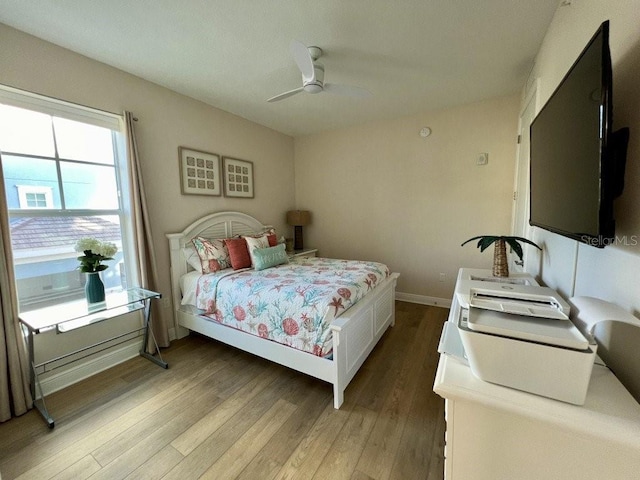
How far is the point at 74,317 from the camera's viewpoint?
5.82ft

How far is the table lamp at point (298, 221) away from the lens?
4242 millimetres

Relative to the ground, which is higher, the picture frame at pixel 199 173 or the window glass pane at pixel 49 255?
the picture frame at pixel 199 173

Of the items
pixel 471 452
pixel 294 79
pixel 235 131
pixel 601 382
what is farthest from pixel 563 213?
pixel 235 131

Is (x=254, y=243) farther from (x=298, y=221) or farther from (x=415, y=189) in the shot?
(x=415, y=189)

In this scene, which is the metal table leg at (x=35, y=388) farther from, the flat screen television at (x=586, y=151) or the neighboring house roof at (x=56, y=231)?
the flat screen television at (x=586, y=151)

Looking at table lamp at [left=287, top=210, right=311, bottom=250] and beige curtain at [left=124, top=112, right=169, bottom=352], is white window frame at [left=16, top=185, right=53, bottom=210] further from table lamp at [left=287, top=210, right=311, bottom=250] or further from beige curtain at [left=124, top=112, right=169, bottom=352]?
table lamp at [left=287, top=210, right=311, bottom=250]

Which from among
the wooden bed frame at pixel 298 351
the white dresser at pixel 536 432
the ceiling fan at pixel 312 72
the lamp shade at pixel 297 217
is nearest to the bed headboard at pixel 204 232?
the wooden bed frame at pixel 298 351

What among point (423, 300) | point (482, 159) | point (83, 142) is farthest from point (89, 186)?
point (482, 159)

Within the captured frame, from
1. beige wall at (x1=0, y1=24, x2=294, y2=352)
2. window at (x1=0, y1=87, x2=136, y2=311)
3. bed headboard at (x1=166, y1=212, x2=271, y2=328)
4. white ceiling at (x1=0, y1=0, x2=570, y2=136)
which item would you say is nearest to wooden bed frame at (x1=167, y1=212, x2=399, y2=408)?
bed headboard at (x1=166, y1=212, x2=271, y2=328)

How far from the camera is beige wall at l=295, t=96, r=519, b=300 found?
311 centimetres

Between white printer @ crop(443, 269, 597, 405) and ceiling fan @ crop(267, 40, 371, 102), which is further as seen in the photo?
ceiling fan @ crop(267, 40, 371, 102)

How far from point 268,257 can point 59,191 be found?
1807mm

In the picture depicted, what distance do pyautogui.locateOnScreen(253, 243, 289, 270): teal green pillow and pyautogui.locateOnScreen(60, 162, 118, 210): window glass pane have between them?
1.37 m

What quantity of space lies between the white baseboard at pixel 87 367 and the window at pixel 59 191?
0.55 metres
